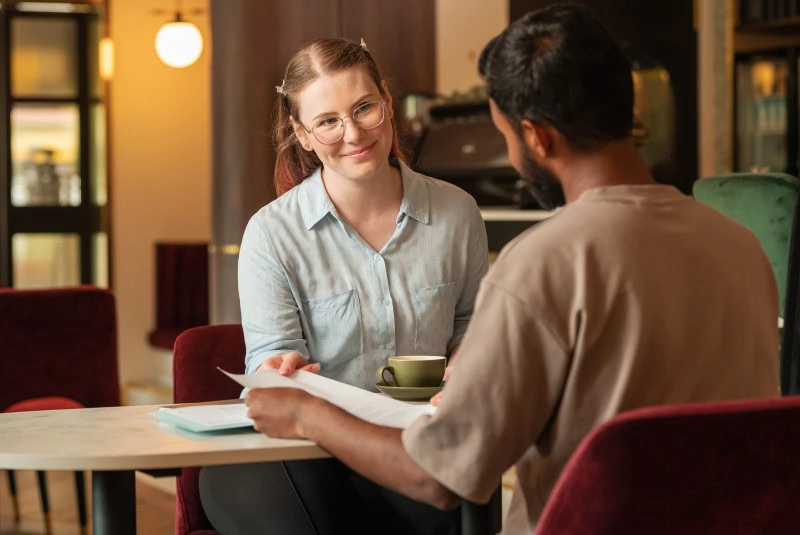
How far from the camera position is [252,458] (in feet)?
4.72

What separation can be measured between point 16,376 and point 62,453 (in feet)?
7.44

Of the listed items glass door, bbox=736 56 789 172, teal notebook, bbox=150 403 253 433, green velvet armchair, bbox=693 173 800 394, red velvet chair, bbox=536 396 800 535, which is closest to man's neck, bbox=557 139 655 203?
red velvet chair, bbox=536 396 800 535

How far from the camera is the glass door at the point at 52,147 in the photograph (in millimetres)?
6953

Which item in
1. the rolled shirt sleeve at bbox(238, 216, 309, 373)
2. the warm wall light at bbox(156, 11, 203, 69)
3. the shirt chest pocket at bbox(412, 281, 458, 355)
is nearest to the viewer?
the rolled shirt sleeve at bbox(238, 216, 309, 373)

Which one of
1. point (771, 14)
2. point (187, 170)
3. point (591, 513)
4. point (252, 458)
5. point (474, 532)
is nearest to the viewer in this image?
point (591, 513)

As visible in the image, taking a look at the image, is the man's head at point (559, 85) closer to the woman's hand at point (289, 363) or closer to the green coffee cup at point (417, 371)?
the green coffee cup at point (417, 371)

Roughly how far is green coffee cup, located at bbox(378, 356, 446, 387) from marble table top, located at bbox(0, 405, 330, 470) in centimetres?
31

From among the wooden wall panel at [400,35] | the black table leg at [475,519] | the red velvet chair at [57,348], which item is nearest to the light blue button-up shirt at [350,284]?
the black table leg at [475,519]

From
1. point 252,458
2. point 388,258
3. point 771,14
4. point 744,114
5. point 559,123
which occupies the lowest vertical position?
point 252,458

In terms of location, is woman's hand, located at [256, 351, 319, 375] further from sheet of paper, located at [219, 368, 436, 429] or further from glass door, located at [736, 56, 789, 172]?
glass door, located at [736, 56, 789, 172]

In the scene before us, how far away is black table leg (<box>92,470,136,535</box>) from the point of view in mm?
1539

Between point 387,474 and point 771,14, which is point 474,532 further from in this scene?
point 771,14

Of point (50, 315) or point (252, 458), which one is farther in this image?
point (50, 315)

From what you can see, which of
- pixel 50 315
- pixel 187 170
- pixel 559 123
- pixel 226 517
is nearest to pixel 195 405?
pixel 226 517
